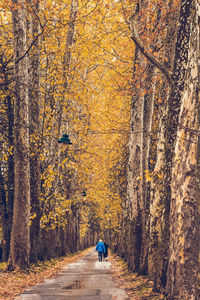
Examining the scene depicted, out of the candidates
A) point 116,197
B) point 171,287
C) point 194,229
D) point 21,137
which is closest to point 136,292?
point 171,287

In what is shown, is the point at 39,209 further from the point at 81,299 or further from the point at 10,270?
the point at 81,299

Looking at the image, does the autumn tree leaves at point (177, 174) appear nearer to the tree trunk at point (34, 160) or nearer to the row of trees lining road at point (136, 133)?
the row of trees lining road at point (136, 133)

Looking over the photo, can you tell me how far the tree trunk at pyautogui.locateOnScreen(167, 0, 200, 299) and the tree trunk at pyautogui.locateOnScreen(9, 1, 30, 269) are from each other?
27.5 ft

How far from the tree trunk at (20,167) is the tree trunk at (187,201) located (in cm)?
837

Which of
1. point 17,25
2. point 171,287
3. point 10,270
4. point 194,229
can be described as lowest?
point 10,270

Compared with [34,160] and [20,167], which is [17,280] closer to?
[20,167]

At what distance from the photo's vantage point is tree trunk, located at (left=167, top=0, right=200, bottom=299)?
654 centimetres

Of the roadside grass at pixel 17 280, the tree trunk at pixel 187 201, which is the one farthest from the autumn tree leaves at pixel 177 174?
the roadside grass at pixel 17 280

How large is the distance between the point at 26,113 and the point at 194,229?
956 centimetres

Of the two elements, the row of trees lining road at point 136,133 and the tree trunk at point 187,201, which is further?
the row of trees lining road at point 136,133

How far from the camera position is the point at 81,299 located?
29.2ft

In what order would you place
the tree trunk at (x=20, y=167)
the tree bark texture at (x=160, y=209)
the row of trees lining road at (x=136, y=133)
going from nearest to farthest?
1. the row of trees lining road at (x=136, y=133)
2. the tree bark texture at (x=160, y=209)
3. the tree trunk at (x=20, y=167)

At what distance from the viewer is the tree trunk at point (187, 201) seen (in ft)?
21.5

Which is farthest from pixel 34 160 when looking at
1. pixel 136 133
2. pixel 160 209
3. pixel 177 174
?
pixel 177 174
